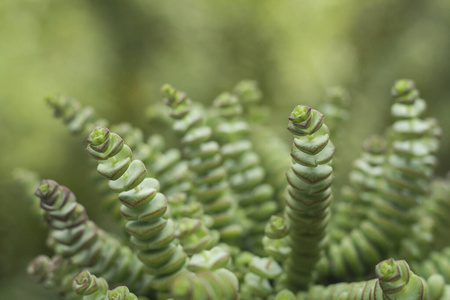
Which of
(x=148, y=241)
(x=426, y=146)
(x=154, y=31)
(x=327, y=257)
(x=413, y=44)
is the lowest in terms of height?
(x=148, y=241)

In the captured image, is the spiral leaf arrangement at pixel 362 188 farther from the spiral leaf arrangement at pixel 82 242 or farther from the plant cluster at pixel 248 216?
the spiral leaf arrangement at pixel 82 242

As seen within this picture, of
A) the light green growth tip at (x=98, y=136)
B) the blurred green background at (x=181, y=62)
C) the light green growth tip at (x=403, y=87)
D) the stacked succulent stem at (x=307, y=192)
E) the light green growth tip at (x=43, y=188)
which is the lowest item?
the light green growth tip at (x=43, y=188)

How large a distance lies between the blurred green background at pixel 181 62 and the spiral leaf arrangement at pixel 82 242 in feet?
2.53

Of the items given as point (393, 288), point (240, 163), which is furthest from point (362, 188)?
point (393, 288)

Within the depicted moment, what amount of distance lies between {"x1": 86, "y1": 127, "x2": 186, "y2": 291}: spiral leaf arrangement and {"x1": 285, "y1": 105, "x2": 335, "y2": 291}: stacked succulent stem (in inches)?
5.5

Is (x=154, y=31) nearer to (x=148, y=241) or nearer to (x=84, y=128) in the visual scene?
(x=84, y=128)

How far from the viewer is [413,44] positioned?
1.86m

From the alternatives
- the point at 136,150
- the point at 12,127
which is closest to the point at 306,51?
the point at 12,127

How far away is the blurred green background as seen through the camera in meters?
1.50

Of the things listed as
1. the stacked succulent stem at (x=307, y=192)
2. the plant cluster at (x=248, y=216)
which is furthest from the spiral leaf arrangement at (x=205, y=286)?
the stacked succulent stem at (x=307, y=192)

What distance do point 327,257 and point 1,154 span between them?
43.7 inches

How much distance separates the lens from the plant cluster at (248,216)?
49cm

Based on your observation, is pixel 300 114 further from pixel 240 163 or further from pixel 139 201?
pixel 240 163

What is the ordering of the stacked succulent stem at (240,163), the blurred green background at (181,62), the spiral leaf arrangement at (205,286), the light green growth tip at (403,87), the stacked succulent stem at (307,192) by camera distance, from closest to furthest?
1. the spiral leaf arrangement at (205,286)
2. the stacked succulent stem at (307,192)
3. the light green growth tip at (403,87)
4. the stacked succulent stem at (240,163)
5. the blurred green background at (181,62)
